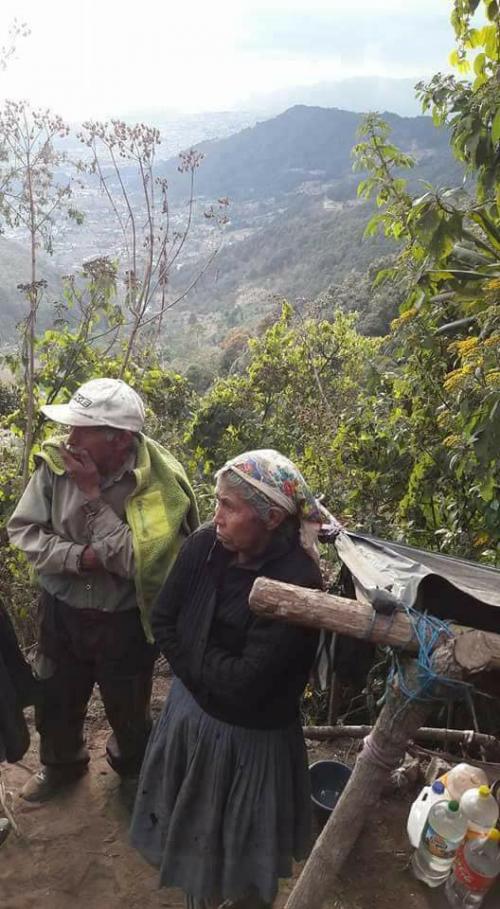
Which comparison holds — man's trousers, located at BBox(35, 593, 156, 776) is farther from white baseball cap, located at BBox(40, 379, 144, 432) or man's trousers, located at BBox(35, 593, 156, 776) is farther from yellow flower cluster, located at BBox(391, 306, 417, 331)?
yellow flower cluster, located at BBox(391, 306, 417, 331)

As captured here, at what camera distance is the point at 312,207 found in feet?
193

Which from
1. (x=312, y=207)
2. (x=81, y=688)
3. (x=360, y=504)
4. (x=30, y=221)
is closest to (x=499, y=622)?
(x=81, y=688)

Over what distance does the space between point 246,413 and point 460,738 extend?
3.92m

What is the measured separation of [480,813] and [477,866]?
0.19 metres

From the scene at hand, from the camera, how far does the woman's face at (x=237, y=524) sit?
1.81 meters

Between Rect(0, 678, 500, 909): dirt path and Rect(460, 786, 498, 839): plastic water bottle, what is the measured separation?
38 centimetres

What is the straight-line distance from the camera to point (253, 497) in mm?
1799

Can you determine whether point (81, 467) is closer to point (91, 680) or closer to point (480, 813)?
point (91, 680)

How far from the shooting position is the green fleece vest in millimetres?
2264

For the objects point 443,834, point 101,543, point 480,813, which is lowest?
point 443,834

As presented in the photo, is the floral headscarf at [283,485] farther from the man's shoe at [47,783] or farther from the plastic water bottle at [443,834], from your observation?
the man's shoe at [47,783]

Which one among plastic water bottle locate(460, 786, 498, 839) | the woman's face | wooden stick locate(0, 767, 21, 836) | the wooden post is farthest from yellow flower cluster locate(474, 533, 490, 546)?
wooden stick locate(0, 767, 21, 836)

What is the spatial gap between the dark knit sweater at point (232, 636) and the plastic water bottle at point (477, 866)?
0.86 m

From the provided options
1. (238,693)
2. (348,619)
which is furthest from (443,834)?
(348,619)
